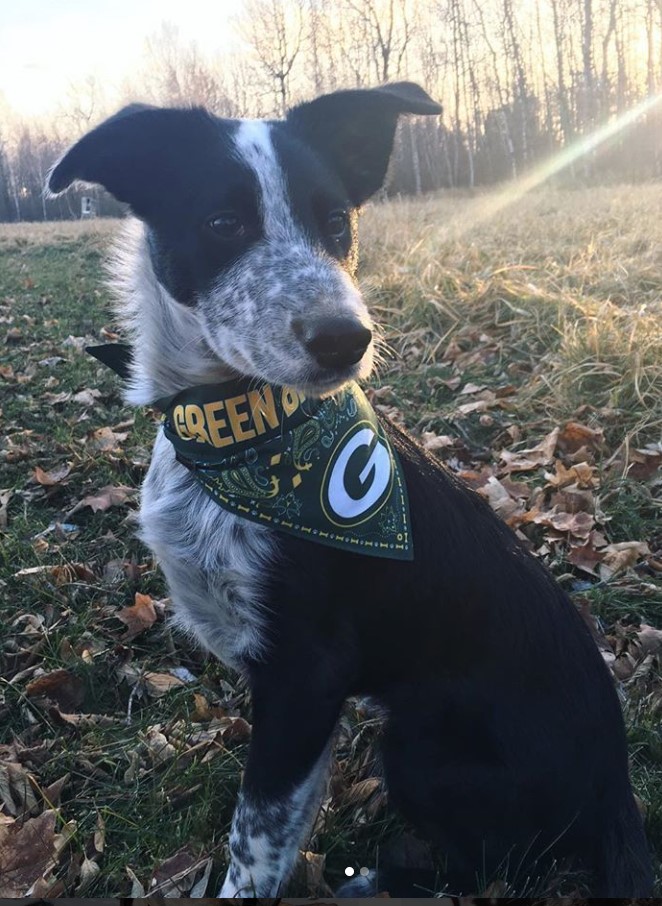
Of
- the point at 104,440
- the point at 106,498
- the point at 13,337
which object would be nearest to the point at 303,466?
the point at 106,498

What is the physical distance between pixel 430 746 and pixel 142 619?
1.27 meters

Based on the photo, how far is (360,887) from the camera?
5.77 feet

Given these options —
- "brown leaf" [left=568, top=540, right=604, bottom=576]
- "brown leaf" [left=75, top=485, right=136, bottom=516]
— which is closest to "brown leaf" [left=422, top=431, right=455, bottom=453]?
"brown leaf" [left=568, top=540, right=604, bottom=576]

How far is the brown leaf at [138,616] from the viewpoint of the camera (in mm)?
2570

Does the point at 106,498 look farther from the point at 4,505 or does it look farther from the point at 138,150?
the point at 138,150

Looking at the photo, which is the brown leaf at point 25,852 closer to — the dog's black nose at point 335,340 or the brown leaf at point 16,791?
the brown leaf at point 16,791

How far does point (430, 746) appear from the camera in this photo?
170 centimetres

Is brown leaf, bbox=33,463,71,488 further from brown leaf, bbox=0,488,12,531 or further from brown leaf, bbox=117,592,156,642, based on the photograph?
brown leaf, bbox=117,592,156,642

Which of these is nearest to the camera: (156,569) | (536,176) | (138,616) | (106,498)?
(138,616)

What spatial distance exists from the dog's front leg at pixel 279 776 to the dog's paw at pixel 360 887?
0.21 metres

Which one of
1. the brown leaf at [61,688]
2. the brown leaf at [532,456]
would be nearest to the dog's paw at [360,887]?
the brown leaf at [61,688]

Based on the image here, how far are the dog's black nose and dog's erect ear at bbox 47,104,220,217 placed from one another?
0.56 metres

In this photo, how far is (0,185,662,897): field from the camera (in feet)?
6.05

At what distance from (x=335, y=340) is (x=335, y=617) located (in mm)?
614
